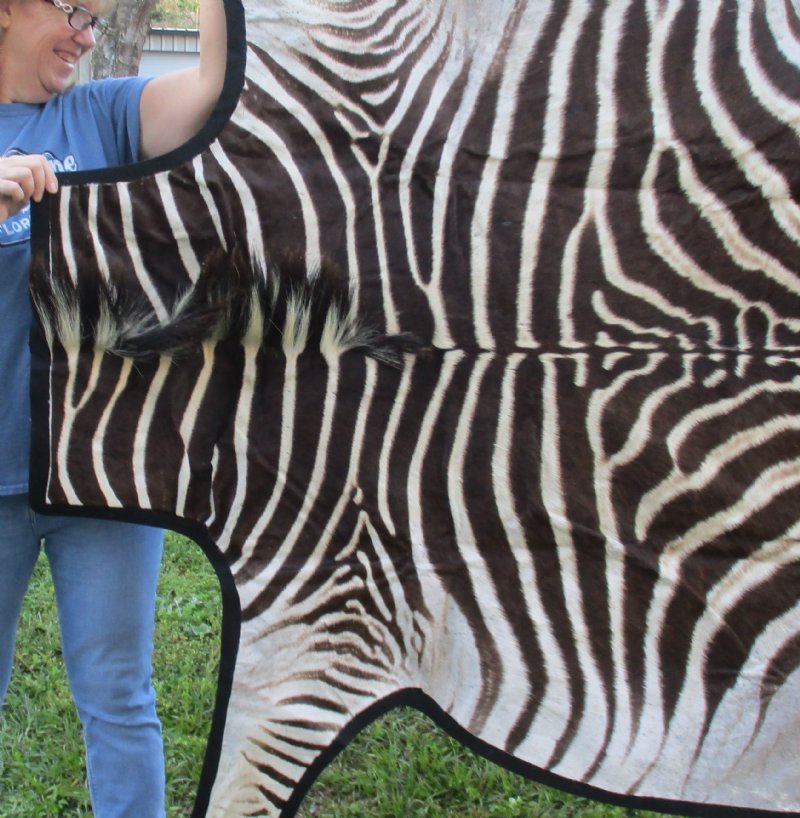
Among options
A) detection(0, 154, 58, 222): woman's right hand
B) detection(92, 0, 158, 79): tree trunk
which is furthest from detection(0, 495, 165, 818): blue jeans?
detection(92, 0, 158, 79): tree trunk

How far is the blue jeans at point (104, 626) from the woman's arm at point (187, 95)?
27.4 inches

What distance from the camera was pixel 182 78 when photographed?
155cm

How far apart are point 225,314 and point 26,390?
397mm

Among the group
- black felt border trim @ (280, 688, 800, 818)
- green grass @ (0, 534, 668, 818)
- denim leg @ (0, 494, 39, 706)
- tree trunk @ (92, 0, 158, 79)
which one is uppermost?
tree trunk @ (92, 0, 158, 79)

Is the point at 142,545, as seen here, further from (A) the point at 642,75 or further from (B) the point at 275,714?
(A) the point at 642,75

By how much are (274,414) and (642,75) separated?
0.83 m

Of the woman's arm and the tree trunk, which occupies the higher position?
the tree trunk

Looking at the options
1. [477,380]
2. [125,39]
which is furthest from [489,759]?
[125,39]

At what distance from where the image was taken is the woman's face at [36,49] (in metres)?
1.50

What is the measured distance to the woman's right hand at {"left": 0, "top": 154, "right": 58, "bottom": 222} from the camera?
140cm

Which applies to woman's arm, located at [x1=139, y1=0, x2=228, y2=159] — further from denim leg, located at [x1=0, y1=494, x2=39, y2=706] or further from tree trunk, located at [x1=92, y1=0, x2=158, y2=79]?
tree trunk, located at [x1=92, y1=0, x2=158, y2=79]

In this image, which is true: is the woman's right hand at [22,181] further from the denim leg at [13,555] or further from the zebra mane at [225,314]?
the denim leg at [13,555]

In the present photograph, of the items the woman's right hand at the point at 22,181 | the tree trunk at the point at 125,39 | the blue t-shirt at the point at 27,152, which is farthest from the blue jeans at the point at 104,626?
the tree trunk at the point at 125,39

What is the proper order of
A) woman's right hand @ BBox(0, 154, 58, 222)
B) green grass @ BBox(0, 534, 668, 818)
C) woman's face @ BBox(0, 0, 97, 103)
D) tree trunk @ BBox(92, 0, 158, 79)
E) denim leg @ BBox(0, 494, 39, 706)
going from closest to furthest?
woman's right hand @ BBox(0, 154, 58, 222)
woman's face @ BBox(0, 0, 97, 103)
denim leg @ BBox(0, 494, 39, 706)
green grass @ BBox(0, 534, 668, 818)
tree trunk @ BBox(92, 0, 158, 79)
